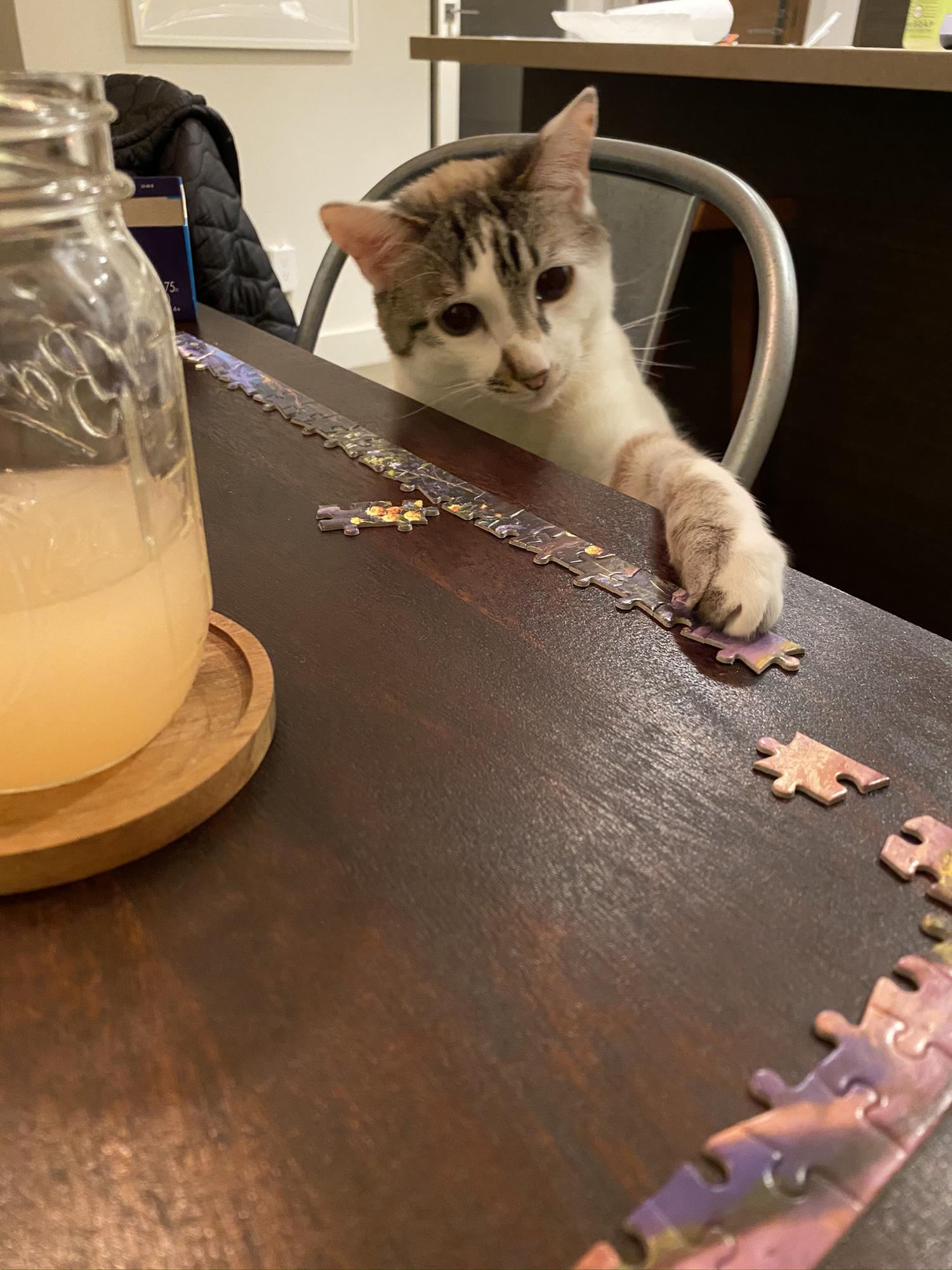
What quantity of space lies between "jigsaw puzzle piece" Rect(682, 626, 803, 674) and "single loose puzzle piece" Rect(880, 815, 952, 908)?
7.5 inches

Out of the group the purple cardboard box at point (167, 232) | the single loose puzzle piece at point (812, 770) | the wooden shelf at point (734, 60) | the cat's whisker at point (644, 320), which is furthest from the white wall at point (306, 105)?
the single loose puzzle piece at point (812, 770)

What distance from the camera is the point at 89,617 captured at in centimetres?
52

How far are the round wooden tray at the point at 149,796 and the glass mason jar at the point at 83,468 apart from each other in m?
0.02

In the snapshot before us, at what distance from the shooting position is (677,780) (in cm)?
64

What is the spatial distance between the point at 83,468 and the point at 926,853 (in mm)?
604

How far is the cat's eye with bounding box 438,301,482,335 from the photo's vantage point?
1.42 m

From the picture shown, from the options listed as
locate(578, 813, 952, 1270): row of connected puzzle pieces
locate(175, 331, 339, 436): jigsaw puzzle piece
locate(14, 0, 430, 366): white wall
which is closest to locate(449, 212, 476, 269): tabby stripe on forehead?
locate(175, 331, 339, 436): jigsaw puzzle piece

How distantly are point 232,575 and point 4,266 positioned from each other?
395 millimetres

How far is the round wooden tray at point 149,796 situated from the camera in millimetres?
535

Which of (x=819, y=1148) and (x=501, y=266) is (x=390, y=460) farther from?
(x=819, y=1148)

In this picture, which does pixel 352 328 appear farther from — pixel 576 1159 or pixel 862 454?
pixel 576 1159

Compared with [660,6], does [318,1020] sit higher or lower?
lower

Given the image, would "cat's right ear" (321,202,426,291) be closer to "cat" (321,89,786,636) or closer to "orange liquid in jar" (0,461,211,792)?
"cat" (321,89,786,636)

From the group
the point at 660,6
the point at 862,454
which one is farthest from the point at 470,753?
the point at 660,6
